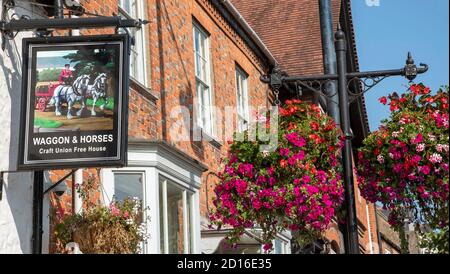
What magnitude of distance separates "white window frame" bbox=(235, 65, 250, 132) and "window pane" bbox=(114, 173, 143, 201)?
684cm

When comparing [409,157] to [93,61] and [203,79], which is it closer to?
[93,61]

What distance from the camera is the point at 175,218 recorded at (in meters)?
11.1

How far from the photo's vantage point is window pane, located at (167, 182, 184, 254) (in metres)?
10.9

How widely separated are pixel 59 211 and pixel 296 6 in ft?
53.9

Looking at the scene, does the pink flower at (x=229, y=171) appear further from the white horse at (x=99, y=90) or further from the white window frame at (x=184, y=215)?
the white horse at (x=99, y=90)

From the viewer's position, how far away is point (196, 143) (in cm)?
1431

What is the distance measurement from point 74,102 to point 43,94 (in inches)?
11.9

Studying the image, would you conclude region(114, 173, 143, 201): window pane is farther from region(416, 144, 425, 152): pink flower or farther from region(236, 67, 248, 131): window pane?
region(236, 67, 248, 131): window pane

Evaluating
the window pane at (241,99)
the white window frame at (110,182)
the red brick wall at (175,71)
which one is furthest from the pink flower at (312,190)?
the window pane at (241,99)

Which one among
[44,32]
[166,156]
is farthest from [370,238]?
[44,32]

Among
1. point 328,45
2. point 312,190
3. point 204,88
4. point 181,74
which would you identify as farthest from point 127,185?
point 204,88

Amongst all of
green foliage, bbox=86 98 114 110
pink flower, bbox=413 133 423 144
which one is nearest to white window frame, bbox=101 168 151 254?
green foliage, bbox=86 98 114 110

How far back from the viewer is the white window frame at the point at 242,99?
17.3 meters

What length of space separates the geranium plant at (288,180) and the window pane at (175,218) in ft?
1.88
